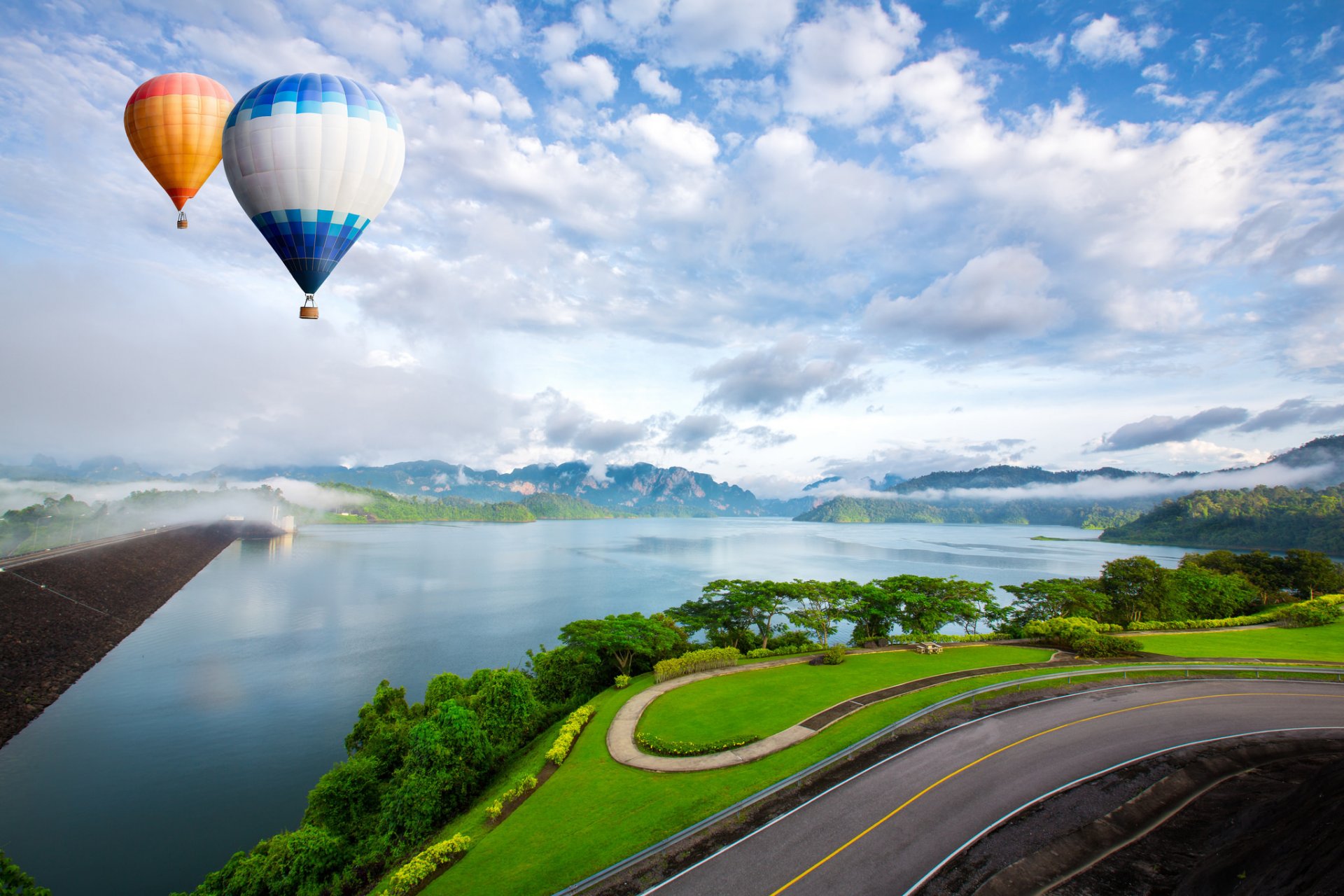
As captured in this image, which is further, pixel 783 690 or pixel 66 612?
pixel 66 612

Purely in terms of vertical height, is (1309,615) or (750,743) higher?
(1309,615)

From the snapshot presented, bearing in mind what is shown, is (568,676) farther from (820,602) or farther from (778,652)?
(820,602)

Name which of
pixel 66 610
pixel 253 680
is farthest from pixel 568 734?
pixel 66 610

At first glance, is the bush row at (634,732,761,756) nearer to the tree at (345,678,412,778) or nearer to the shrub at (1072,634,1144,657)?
the tree at (345,678,412,778)

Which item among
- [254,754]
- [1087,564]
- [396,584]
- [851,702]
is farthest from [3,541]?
[1087,564]

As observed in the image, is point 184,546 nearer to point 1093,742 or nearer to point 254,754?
point 254,754

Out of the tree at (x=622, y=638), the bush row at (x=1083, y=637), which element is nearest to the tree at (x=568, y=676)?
the tree at (x=622, y=638)

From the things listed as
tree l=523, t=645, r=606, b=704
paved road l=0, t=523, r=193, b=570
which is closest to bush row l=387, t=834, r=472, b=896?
tree l=523, t=645, r=606, b=704
